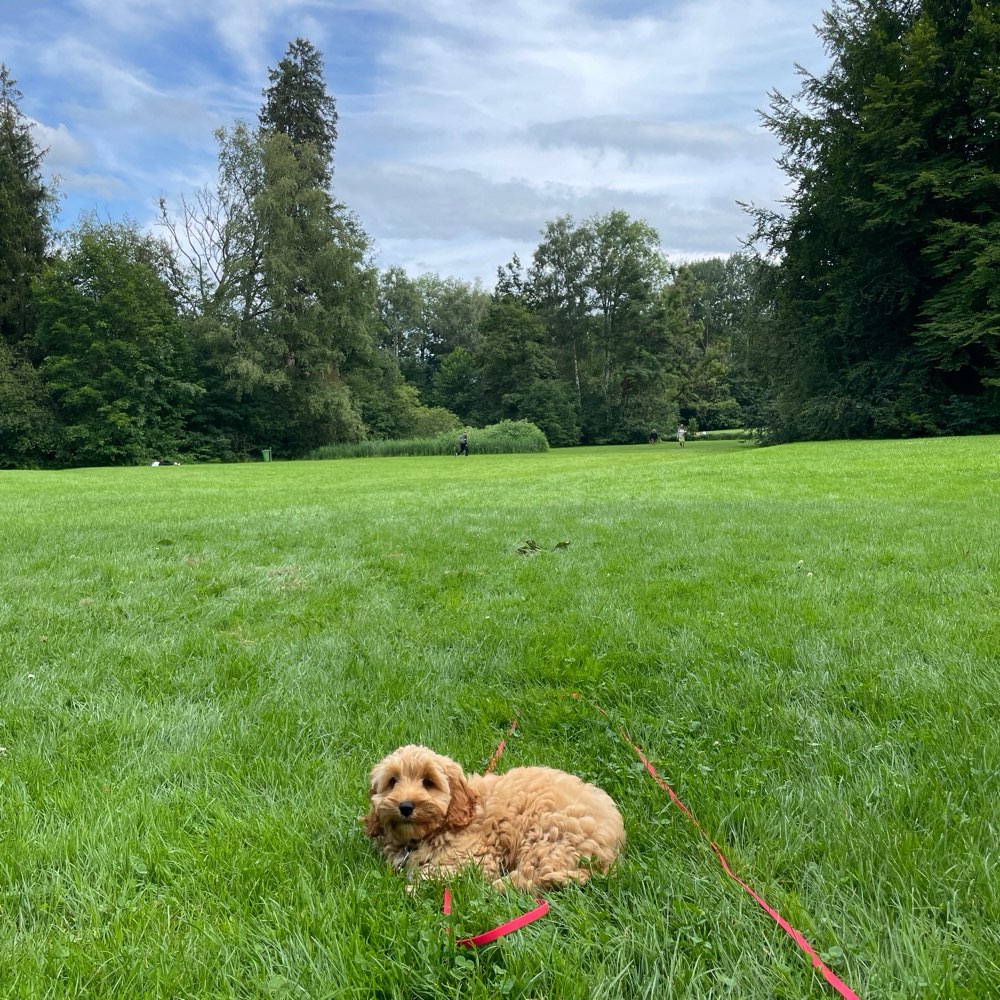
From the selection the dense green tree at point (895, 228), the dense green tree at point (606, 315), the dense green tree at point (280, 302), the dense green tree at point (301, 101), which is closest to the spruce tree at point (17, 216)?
the dense green tree at point (280, 302)

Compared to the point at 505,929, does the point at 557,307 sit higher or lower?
higher

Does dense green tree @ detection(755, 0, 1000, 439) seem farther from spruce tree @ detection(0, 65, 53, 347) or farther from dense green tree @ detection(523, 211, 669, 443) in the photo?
spruce tree @ detection(0, 65, 53, 347)

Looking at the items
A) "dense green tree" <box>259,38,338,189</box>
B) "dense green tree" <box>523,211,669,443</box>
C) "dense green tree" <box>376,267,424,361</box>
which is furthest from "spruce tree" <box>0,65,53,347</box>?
"dense green tree" <box>523,211,669,443</box>

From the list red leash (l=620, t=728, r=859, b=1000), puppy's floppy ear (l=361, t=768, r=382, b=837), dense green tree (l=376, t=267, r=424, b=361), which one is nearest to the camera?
red leash (l=620, t=728, r=859, b=1000)

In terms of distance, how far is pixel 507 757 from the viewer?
2592mm

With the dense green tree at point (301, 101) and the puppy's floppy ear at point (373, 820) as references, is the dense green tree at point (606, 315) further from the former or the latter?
the puppy's floppy ear at point (373, 820)

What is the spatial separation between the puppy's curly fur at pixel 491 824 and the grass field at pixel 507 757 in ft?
0.27

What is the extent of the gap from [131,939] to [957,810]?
2305 millimetres

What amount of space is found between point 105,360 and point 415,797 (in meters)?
44.5

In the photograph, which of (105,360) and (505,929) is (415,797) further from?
(105,360)

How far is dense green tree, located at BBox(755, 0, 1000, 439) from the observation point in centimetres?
2442

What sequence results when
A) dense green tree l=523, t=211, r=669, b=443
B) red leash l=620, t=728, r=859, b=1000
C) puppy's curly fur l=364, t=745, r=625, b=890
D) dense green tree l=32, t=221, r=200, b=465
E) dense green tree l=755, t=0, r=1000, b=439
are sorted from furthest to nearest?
1. dense green tree l=523, t=211, r=669, b=443
2. dense green tree l=32, t=221, r=200, b=465
3. dense green tree l=755, t=0, r=1000, b=439
4. puppy's curly fur l=364, t=745, r=625, b=890
5. red leash l=620, t=728, r=859, b=1000

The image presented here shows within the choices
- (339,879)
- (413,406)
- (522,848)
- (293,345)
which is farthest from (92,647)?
(413,406)

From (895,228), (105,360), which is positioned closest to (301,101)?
(105,360)
